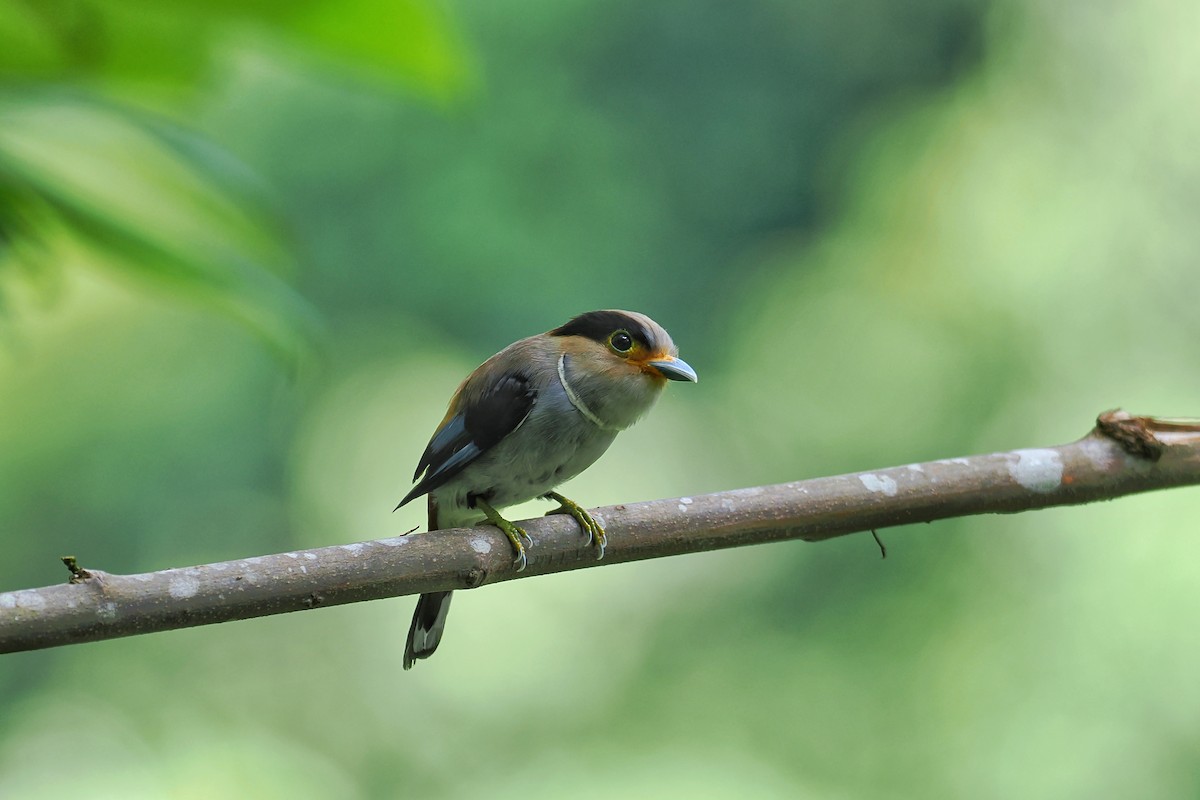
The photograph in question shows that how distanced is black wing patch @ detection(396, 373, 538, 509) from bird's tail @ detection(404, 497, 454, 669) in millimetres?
211

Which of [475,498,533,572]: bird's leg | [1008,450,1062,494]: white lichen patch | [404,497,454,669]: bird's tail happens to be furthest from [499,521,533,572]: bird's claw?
[1008,450,1062,494]: white lichen patch

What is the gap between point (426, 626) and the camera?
81.7 inches

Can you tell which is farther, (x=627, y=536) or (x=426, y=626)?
(x=426, y=626)

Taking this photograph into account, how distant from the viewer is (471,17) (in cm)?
614

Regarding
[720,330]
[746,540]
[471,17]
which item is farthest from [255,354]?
[746,540]

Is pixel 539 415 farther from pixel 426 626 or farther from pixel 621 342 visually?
pixel 426 626

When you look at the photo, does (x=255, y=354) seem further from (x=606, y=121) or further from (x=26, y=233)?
(x=26, y=233)

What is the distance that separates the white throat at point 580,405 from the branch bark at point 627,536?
0.17m

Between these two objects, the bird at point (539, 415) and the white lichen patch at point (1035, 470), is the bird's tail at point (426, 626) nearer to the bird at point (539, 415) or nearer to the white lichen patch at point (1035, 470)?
the bird at point (539, 415)

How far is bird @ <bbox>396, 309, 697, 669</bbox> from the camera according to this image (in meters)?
1.88

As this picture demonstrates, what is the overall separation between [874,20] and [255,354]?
405cm

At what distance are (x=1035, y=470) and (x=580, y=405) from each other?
27.5 inches

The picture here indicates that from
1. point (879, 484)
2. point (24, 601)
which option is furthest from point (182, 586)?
point (879, 484)

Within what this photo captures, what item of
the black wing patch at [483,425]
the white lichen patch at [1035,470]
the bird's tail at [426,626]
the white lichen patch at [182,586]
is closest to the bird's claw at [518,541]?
the black wing patch at [483,425]
